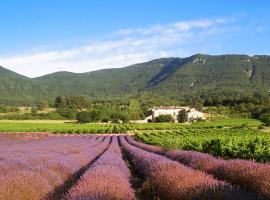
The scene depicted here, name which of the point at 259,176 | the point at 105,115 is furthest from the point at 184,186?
the point at 105,115

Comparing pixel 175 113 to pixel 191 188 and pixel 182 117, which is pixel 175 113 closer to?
pixel 182 117

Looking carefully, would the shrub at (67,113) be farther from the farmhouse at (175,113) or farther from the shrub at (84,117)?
the farmhouse at (175,113)

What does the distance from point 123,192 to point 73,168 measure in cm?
661

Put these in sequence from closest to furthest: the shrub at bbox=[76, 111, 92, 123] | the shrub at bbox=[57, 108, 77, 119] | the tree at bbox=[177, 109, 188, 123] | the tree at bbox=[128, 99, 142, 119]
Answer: the shrub at bbox=[76, 111, 92, 123] < the tree at bbox=[177, 109, 188, 123] < the tree at bbox=[128, 99, 142, 119] < the shrub at bbox=[57, 108, 77, 119]

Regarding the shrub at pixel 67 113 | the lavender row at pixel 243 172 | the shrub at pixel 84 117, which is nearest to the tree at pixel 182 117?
the shrub at pixel 84 117

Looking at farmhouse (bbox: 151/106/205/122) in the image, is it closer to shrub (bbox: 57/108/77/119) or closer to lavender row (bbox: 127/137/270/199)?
shrub (bbox: 57/108/77/119)

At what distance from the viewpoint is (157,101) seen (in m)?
189

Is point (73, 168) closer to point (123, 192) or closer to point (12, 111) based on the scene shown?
point (123, 192)

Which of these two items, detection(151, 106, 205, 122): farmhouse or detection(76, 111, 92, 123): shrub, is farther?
detection(151, 106, 205, 122): farmhouse

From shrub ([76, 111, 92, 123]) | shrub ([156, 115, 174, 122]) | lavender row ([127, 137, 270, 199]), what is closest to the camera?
lavender row ([127, 137, 270, 199])

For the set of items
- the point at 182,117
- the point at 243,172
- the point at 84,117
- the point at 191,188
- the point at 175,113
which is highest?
the point at 191,188

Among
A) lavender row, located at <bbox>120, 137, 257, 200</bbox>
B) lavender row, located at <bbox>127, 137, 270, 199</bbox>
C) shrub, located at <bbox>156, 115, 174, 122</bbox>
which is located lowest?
shrub, located at <bbox>156, 115, 174, 122</bbox>

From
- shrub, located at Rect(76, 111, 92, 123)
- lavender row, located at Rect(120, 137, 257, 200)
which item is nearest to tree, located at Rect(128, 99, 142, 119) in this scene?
shrub, located at Rect(76, 111, 92, 123)

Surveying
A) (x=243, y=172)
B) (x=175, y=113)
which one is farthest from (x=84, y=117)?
(x=243, y=172)
